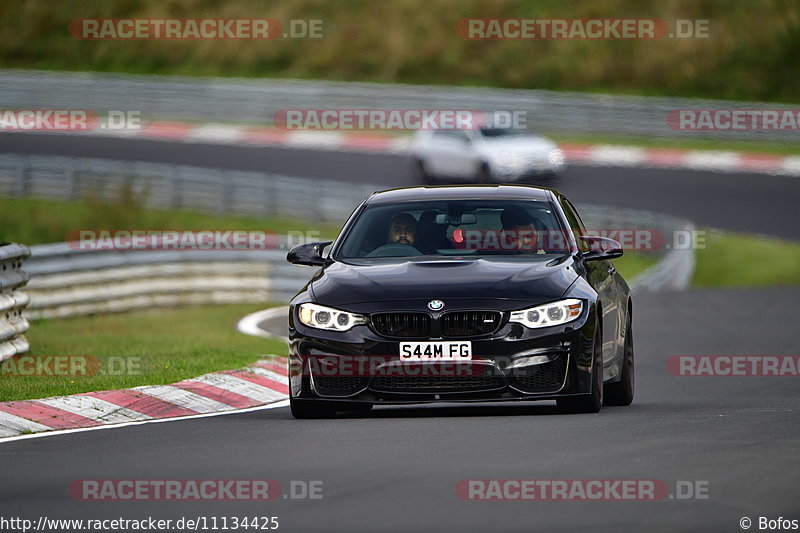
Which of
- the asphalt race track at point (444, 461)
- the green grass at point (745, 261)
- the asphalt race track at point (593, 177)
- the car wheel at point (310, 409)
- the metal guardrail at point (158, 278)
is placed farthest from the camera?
the asphalt race track at point (593, 177)

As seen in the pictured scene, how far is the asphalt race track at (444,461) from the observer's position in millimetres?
7145

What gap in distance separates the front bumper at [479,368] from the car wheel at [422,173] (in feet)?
89.0

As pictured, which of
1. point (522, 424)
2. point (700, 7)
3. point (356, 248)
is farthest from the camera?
point (700, 7)

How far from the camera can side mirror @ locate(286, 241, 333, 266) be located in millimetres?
11422

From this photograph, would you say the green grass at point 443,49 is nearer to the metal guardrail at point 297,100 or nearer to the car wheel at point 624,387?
the metal guardrail at point 297,100

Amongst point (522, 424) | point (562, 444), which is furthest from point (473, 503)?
point (522, 424)

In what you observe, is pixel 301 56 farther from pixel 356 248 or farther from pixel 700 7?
pixel 356 248

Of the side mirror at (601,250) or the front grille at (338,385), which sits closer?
the front grille at (338,385)

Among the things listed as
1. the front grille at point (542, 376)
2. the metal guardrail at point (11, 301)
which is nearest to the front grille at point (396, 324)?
the front grille at point (542, 376)

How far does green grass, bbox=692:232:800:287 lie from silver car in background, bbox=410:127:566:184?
5.27 metres

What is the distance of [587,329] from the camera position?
1038 cm

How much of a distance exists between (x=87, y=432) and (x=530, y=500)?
3939 millimetres

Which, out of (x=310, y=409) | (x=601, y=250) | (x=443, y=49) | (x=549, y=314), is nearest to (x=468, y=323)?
(x=549, y=314)

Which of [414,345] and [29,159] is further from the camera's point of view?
[29,159]
